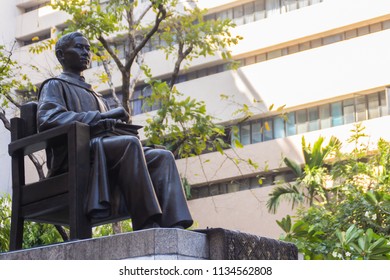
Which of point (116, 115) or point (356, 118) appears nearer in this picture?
point (116, 115)

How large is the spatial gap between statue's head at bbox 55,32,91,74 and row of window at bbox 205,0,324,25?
1958 centimetres

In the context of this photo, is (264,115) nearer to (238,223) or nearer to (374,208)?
(238,223)

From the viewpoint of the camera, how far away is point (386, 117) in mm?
24078

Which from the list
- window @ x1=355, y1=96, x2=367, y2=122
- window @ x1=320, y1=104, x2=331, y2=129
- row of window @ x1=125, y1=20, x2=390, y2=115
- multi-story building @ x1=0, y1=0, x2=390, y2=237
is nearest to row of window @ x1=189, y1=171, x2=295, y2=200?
multi-story building @ x1=0, y1=0, x2=390, y2=237

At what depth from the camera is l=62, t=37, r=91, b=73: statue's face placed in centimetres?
725

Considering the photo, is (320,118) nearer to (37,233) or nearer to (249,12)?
(249,12)

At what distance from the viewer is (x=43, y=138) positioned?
22.3ft

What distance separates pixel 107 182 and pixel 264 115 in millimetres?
20138

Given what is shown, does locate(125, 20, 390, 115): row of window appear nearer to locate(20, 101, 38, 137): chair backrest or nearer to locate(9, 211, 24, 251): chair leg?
locate(20, 101, 38, 137): chair backrest

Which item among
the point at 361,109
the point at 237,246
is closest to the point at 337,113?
the point at 361,109

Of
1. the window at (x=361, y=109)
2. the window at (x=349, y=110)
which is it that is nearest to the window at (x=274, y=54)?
the window at (x=349, y=110)

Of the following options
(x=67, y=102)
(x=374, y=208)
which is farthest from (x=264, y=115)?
(x=67, y=102)

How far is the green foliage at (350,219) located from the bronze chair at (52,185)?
5.88 m

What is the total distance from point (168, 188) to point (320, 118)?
1922 cm
